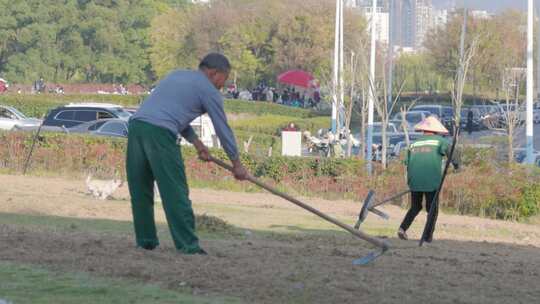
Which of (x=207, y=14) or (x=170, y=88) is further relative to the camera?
(x=207, y=14)

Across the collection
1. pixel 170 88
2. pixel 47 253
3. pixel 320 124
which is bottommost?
pixel 320 124

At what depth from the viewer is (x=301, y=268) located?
30.9 feet

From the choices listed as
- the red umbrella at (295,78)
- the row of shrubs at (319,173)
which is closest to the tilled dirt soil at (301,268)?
the row of shrubs at (319,173)

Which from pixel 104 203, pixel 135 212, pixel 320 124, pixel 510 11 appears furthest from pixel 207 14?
pixel 135 212

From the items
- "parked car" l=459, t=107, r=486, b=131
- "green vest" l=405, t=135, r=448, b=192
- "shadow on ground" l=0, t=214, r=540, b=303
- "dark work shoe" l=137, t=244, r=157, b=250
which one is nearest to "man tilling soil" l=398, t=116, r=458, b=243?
"green vest" l=405, t=135, r=448, b=192

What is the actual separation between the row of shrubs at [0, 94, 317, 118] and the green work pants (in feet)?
Answer: 156

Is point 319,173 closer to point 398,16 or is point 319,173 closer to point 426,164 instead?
point 426,164

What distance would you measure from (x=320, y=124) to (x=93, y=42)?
41.9 meters

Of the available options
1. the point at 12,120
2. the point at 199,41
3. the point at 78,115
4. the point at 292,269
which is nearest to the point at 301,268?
the point at 292,269

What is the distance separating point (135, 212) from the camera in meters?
10.3

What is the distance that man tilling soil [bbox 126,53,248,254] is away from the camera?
32.3 feet

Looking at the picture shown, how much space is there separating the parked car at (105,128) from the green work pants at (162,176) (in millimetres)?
23134

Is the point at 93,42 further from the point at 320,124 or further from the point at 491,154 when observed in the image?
the point at 491,154

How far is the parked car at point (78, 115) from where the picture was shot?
37688 mm
